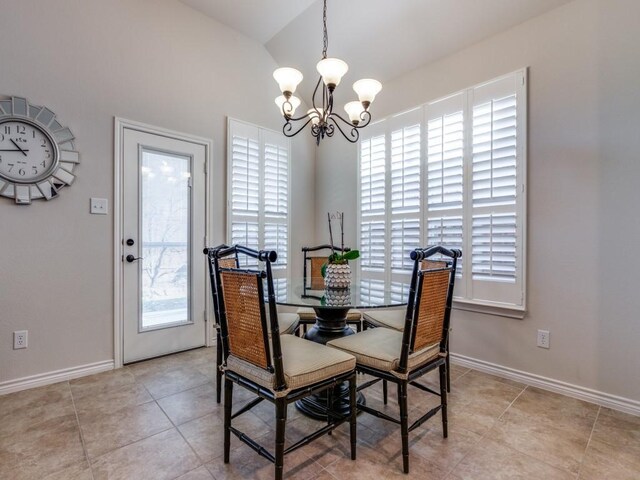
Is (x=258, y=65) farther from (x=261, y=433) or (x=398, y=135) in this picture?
(x=261, y=433)

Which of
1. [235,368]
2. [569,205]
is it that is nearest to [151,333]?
[235,368]

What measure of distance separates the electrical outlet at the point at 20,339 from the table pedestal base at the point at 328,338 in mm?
2051

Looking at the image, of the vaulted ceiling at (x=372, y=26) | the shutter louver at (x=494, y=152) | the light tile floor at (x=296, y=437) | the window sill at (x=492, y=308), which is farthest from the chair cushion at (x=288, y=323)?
the vaulted ceiling at (x=372, y=26)

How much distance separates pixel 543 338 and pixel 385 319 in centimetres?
119

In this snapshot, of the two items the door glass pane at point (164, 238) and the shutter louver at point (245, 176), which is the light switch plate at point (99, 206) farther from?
the shutter louver at point (245, 176)

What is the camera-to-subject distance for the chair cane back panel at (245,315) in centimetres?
143

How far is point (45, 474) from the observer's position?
5.10ft

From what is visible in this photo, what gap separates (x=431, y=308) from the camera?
170 cm

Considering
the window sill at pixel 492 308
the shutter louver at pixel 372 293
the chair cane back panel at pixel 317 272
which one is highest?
the chair cane back panel at pixel 317 272

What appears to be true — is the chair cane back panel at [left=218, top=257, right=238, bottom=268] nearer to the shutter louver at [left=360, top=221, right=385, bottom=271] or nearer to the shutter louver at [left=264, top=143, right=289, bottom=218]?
the shutter louver at [left=264, top=143, right=289, bottom=218]

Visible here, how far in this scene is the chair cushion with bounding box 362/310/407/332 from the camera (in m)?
2.42

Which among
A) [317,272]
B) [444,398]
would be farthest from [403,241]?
[444,398]

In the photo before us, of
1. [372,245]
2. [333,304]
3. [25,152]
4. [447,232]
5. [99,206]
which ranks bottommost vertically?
[333,304]

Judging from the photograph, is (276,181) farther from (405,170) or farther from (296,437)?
(296,437)
